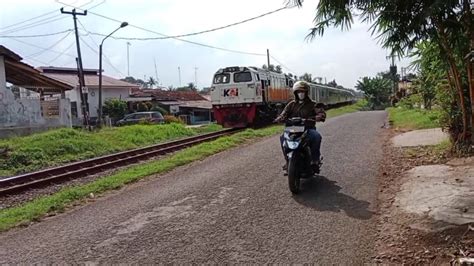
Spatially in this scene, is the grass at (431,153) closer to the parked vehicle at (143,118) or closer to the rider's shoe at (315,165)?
the rider's shoe at (315,165)

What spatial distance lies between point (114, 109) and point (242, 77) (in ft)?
76.8

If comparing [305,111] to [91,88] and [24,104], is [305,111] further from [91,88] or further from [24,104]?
[91,88]

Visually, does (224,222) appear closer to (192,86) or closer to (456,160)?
(456,160)

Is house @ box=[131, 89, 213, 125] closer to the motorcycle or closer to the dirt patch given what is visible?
the motorcycle

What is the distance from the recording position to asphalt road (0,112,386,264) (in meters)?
4.73

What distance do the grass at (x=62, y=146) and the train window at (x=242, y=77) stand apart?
4.23 meters

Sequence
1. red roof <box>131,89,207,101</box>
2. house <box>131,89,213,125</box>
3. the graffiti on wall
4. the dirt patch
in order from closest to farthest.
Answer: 1. the dirt patch
2. the graffiti on wall
3. house <box>131,89,213,125</box>
4. red roof <box>131,89,207,101</box>

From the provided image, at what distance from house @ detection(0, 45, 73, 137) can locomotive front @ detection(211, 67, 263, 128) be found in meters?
8.85

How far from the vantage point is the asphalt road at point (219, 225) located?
473 centimetres

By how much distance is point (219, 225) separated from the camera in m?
5.62

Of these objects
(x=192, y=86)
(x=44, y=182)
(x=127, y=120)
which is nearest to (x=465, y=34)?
(x=44, y=182)

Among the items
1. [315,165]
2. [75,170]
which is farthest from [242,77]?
[315,165]

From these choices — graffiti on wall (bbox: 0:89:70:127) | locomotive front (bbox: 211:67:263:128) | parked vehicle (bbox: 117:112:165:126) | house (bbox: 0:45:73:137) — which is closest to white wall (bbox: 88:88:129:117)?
parked vehicle (bbox: 117:112:165:126)

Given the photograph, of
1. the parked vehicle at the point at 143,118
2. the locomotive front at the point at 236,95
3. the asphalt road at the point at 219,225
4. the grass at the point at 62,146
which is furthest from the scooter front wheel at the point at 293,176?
the parked vehicle at the point at 143,118
